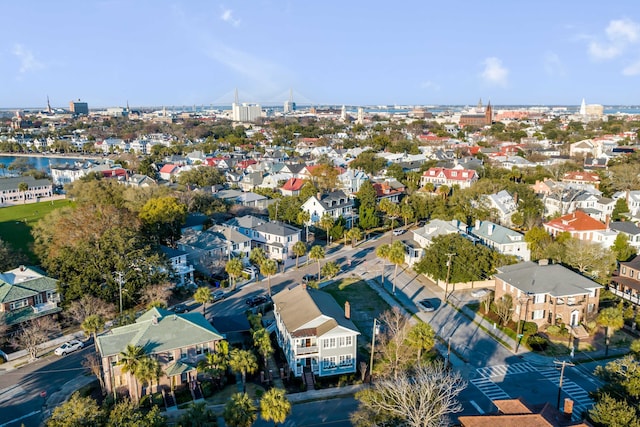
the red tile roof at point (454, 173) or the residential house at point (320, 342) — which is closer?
the residential house at point (320, 342)

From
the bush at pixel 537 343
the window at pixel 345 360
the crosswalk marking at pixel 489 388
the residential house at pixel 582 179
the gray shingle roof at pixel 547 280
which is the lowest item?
the crosswalk marking at pixel 489 388

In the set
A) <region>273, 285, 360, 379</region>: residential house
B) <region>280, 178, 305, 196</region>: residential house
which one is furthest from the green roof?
<region>280, 178, 305, 196</region>: residential house

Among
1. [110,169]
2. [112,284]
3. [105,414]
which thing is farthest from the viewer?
[110,169]

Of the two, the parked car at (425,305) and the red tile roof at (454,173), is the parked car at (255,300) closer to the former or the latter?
the parked car at (425,305)

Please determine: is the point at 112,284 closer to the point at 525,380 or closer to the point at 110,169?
the point at 525,380

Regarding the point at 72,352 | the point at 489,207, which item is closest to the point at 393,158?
the point at 489,207

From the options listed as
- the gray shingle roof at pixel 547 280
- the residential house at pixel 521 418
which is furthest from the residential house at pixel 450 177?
the residential house at pixel 521 418
